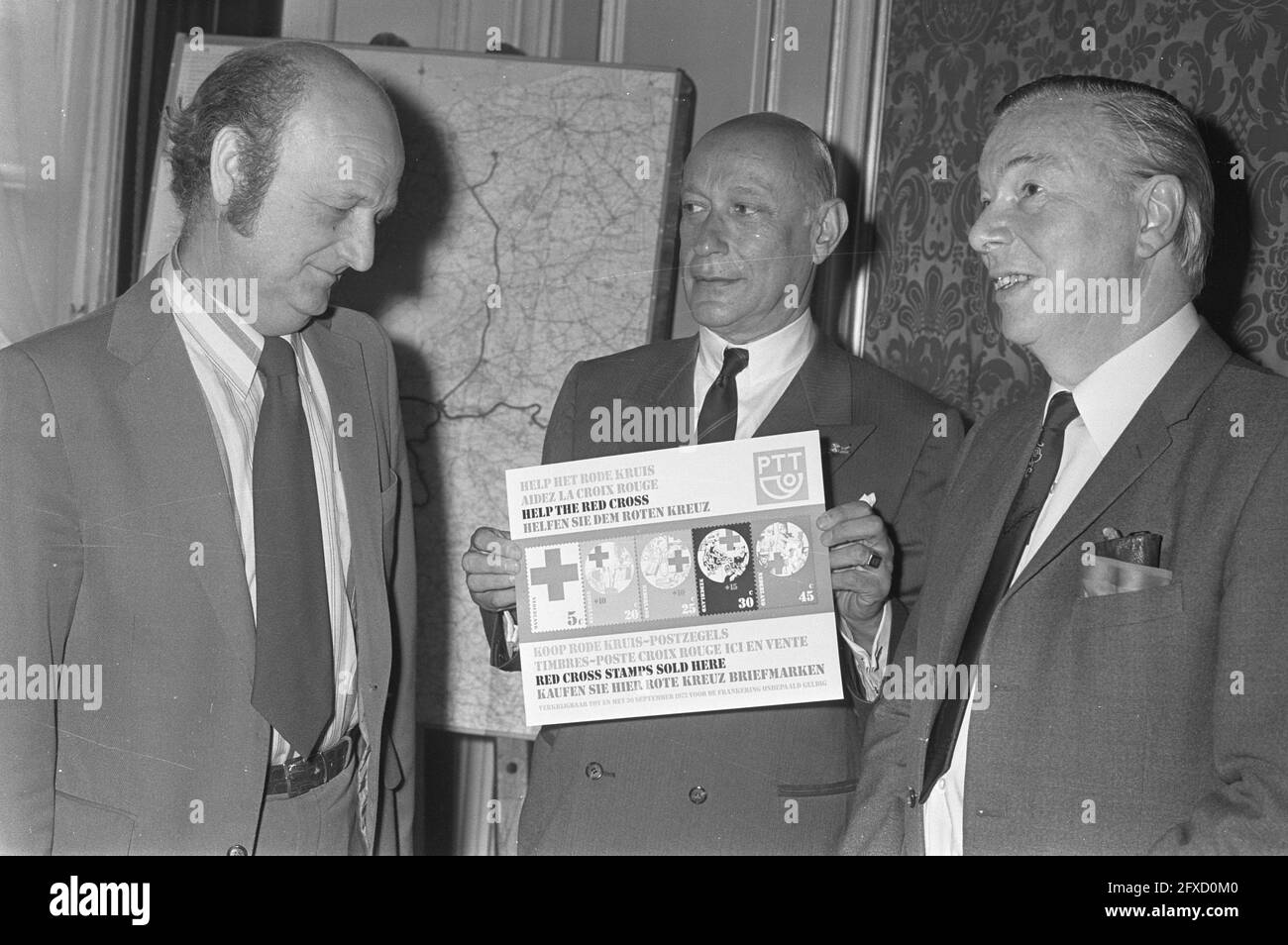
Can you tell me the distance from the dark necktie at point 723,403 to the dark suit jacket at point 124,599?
33.6 inches

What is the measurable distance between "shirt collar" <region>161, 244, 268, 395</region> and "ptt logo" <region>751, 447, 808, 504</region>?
80cm

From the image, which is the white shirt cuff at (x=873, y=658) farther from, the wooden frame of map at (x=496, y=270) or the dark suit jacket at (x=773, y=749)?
the wooden frame of map at (x=496, y=270)

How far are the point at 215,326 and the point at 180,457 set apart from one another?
22cm

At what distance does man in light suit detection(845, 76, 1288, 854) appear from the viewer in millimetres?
1433

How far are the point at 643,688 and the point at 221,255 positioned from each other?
0.94 m

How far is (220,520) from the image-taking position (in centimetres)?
175

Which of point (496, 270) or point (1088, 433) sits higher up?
point (496, 270)

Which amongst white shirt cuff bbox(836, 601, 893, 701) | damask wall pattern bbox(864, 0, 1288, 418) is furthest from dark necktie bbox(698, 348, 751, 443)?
damask wall pattern bbox(864, 0, 1288, 418)

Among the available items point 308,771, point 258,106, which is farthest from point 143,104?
point 308,771

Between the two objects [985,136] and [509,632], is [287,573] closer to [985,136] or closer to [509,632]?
[509,632]

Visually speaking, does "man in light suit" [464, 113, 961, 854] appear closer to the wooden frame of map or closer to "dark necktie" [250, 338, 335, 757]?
"dark necktie" [250, 338, 335, 757]

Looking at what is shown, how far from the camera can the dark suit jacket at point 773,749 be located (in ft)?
6.65
